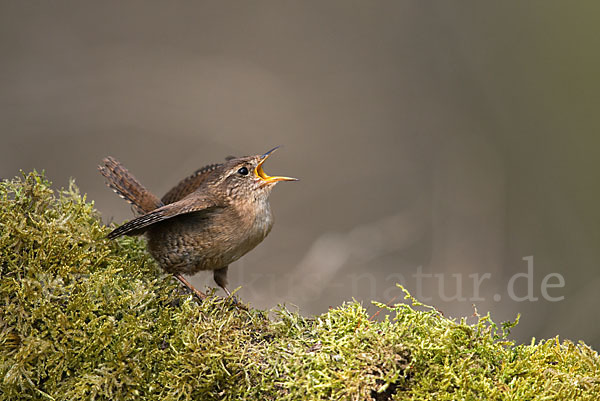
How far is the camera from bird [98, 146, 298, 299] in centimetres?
257

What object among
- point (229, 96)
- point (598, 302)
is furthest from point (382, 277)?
point (229, 96)

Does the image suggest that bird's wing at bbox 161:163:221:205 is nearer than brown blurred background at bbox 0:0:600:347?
Yes

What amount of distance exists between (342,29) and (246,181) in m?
3.93

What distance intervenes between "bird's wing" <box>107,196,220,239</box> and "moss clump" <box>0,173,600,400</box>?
0.19 meters

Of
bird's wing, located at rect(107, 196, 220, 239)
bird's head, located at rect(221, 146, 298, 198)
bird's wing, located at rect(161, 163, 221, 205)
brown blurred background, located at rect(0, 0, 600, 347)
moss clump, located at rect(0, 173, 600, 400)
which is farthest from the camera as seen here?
brown blurred background, located at rect(0, 0, 600, 347)

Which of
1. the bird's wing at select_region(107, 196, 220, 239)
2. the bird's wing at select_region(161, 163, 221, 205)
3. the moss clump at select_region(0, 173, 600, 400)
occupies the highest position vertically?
the bird's wing at select_region(161, 163, 221, 205)

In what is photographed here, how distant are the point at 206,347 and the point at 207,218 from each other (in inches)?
39.1

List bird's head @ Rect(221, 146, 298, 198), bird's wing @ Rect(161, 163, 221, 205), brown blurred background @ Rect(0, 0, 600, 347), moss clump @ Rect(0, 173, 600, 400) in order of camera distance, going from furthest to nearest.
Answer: brown blurred background @ Rect(0, 0, 600, 347) < bird's wing @ Rect(161, 163, 221, 205) < bird's head @ Rect(221, 146, 298, 198) < moss clump @ Rect(0, 173, 600, 400)

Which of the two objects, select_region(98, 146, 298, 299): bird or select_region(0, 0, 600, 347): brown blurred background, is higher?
select_region(0, 0, 600, 347): brown blurred background

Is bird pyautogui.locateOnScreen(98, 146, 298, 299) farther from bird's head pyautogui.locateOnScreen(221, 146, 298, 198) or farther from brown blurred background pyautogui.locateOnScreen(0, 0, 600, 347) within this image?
brown blurred background pyautogui.locateOnScreen(0, 0, 600, 347)

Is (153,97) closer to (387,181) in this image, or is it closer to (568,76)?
(387,181)

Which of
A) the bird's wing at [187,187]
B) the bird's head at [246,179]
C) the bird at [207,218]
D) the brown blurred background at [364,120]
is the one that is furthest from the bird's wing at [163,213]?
the brown blurred background at [364,120]

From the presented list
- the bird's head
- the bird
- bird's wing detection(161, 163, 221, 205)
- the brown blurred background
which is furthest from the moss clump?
the brown blurred background

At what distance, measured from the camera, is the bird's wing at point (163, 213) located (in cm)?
223
